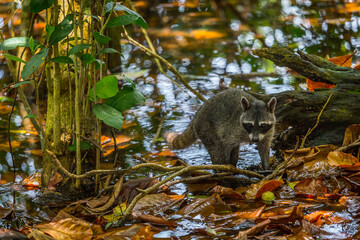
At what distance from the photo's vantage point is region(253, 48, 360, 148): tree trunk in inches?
178

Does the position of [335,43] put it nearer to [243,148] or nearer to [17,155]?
[243,148]

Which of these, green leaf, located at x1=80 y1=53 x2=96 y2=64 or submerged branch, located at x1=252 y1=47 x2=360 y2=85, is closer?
green leaf, located at x1=80 y1=53 x2=96 y2=64

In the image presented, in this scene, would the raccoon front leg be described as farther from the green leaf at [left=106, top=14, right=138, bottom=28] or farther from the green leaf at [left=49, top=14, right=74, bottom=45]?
the green leaf at [left=49, top=14, right=74, bottom=45]

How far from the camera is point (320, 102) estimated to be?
15.0 ft

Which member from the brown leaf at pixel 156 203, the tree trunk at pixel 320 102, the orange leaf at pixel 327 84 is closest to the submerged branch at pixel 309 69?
the tree trunk at pixel 320 102

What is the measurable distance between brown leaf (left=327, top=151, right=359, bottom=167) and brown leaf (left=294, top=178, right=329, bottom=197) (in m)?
0.27

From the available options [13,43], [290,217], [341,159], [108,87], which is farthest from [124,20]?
[341,159]

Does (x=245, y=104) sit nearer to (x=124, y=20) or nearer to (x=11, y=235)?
(x=124, y=20)

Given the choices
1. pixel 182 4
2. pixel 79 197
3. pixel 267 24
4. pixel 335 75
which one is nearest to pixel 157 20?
pixel 182 4

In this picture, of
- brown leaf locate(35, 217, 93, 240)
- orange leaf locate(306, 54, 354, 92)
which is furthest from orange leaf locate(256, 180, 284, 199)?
orange leaf locate(306, 54, 354, 92)

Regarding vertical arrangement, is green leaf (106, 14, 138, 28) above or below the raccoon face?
above

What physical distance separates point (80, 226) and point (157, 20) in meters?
7.95

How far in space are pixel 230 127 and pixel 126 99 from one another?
5.35 feet

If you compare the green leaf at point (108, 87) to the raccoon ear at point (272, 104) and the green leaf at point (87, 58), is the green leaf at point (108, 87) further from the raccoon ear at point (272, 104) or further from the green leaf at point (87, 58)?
the raccoon ear at point (272, 104)
